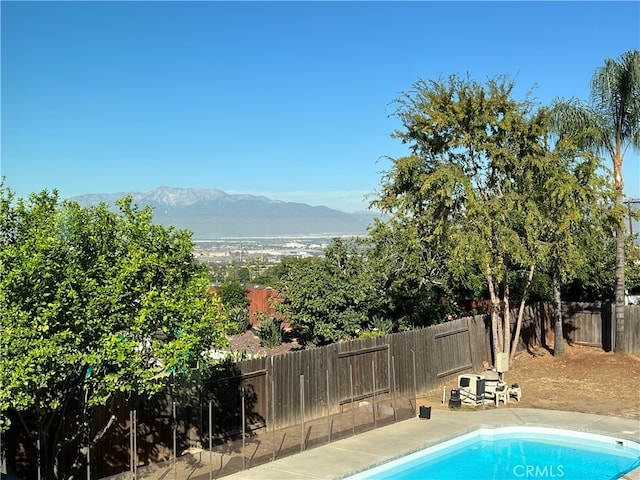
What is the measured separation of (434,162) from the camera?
70.8 feet

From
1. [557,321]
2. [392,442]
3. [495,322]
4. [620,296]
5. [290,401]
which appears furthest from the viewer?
[557,321]

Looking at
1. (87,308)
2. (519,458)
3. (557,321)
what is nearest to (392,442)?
(519,458)

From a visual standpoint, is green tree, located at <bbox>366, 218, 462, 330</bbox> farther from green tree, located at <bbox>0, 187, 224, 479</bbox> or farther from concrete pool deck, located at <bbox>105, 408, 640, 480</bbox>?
green tree, located at <bbox>0, 187, 224, 479</bbox>

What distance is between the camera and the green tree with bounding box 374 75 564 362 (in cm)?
2039

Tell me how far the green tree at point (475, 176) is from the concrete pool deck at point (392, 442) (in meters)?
4.76

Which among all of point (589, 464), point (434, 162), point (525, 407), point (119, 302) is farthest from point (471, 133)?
point (119, 302)

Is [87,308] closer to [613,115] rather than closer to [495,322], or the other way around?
[495,322]

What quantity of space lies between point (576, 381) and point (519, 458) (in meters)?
7.00

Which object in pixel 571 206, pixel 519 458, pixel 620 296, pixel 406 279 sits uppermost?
pixel 571 206

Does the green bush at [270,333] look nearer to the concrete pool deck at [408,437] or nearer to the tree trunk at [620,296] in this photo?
the concrete pool deck at [408,437]

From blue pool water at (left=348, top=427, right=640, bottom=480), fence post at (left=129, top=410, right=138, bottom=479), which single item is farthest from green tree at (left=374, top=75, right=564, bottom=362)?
fence post at (left=129, top=410, right=138, bottom=479)

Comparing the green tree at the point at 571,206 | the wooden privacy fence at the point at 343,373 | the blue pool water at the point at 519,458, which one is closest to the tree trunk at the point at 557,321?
the green tree at the point at 571,206

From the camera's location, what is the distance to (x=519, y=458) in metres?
15.3

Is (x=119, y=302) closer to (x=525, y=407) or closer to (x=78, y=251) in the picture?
(x=78, y=251)
